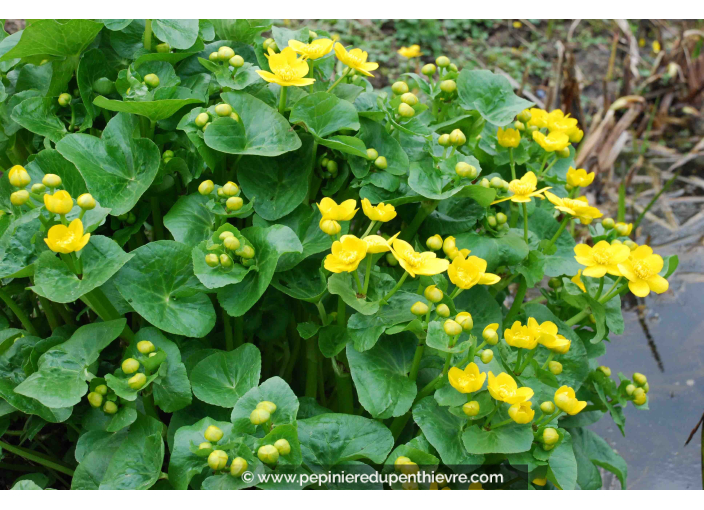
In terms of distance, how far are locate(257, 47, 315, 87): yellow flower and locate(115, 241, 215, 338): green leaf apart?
388 mm

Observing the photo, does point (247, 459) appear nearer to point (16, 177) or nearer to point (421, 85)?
point (16, 177)

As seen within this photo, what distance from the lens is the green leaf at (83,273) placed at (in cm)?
116

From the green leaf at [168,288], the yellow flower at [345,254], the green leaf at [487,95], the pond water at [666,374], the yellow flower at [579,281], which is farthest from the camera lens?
the pond water at [666,374]

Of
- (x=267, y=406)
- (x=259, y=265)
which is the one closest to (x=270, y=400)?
(x=267, y=406)

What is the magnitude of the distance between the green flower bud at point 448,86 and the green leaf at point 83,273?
2.79ft

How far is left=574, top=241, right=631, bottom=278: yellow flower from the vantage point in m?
1.33

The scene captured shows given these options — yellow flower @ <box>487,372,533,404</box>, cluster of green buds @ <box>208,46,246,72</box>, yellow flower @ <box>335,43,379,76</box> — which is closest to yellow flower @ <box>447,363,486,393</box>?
yellow flower @ <box>487,372,533,404</box>

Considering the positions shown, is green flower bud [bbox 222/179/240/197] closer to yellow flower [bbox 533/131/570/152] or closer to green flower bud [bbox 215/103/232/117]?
green flower bud [bbox 215/103/232/117]

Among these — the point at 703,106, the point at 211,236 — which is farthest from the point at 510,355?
the point at 703,106

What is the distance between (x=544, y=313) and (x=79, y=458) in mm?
1061

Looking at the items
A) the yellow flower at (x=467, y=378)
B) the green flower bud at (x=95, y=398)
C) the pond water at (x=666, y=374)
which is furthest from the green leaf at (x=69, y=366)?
the pond water at (x=666, y=374)

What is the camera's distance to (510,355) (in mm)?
1408

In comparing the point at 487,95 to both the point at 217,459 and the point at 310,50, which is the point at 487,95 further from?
the point at 217,459

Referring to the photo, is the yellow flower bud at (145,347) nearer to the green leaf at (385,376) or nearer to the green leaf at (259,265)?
the green leaf at (259,265)
